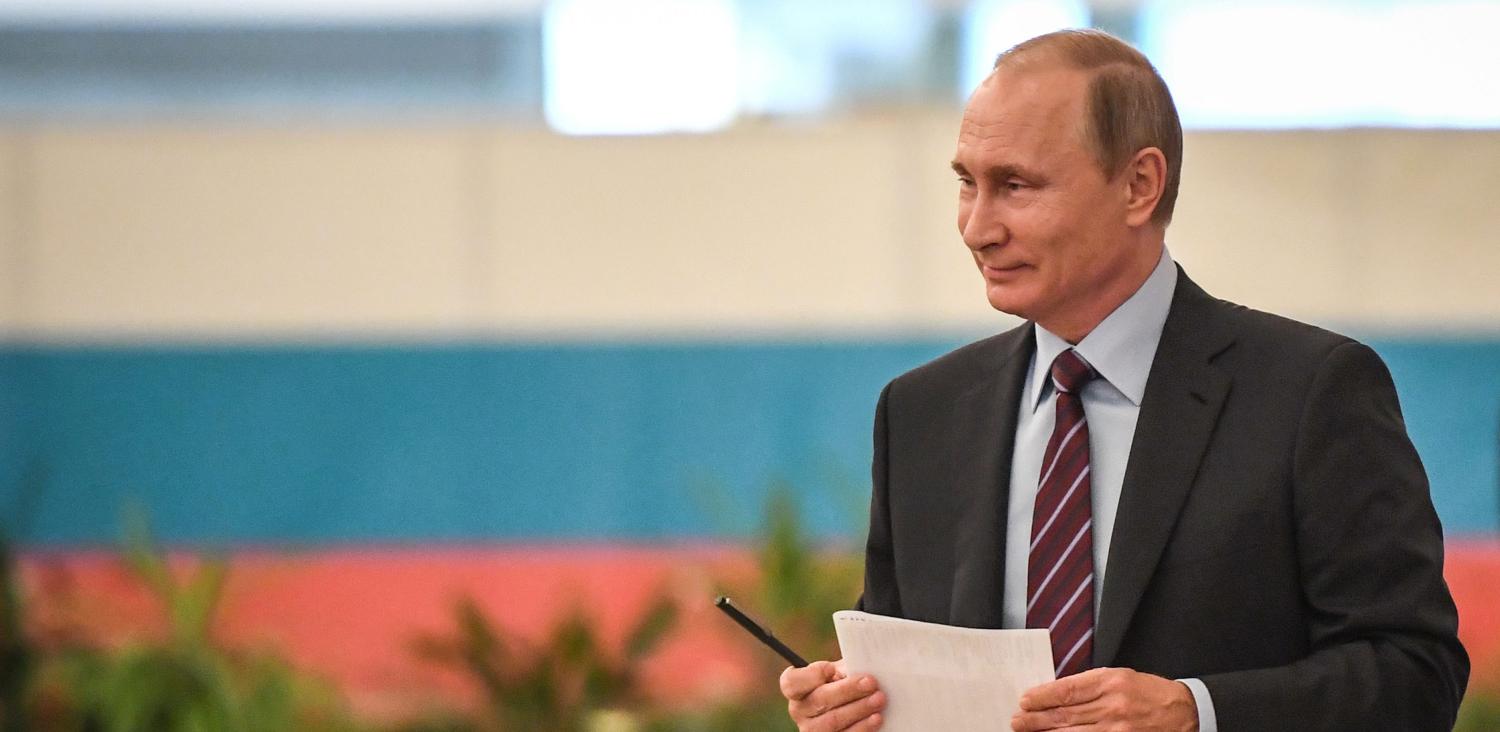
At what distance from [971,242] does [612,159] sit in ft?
10.6

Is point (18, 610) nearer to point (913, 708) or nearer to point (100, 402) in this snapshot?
point (100, 402)

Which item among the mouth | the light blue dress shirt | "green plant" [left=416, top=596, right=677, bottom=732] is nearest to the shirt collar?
the light blue dress shirt

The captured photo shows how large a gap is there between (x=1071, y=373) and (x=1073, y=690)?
34 centimetres

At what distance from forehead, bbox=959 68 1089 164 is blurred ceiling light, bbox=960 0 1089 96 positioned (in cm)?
296

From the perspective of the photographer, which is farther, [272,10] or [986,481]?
[272,10]

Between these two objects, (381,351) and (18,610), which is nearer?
(18,610)

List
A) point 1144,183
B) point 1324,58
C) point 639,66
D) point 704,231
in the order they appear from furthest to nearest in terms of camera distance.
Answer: point 704,231
point 639,66
point 1324,58
point 1144,183

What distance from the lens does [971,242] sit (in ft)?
4.93

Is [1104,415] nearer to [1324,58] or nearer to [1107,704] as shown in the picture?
[1107,704]

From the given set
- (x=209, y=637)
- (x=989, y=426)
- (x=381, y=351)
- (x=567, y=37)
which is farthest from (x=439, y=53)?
(x=989, y=426)

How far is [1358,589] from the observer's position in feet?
4.48

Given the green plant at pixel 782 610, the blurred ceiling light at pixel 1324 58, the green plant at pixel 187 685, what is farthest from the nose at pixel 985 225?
the blurred ceiling light at pixel 1324 58

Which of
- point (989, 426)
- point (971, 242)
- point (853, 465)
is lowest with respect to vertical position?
point (853, 465)

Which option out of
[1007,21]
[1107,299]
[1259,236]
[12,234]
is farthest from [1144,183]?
[12,234]
